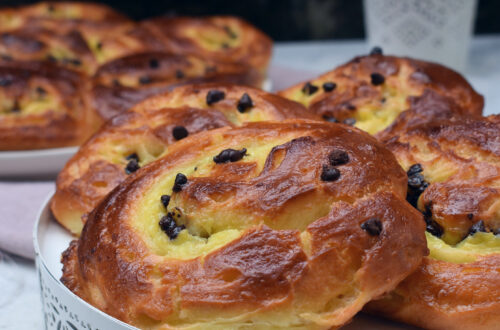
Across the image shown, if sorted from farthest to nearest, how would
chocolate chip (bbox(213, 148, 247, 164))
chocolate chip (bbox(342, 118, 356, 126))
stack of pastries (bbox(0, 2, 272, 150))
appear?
stack of pastries (bbox(0, 2, 272, 150))
chocolate chip (bbox(342, 118, 356, 126))
chocolate chip (bbox(213, 148, 247, 164))

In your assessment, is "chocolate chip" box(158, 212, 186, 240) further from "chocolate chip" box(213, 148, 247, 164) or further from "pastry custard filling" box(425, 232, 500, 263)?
"pastry custard filling" box(425, 232, 500, 263)

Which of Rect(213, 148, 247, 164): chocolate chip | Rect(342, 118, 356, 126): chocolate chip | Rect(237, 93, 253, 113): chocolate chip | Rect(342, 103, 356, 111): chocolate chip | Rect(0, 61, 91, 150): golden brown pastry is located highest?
Rect(213, 148, 247, 164): chocolate chip

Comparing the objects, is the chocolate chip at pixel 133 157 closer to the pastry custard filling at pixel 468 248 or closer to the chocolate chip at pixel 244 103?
the chocolate chip at pixel 244 103

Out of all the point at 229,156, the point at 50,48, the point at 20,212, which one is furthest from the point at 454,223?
the point at 50,48

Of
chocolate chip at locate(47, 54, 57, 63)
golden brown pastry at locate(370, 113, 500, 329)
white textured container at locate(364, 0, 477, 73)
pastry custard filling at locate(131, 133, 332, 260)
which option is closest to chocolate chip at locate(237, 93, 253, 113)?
pastry custard filling at locate(131, 133, 332, 260)

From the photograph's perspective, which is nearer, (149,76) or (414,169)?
(414,169)

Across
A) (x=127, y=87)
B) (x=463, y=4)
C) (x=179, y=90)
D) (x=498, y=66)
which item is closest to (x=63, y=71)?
(x=127, y=87)

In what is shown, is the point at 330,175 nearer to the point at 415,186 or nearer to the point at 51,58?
the point at 415,186
